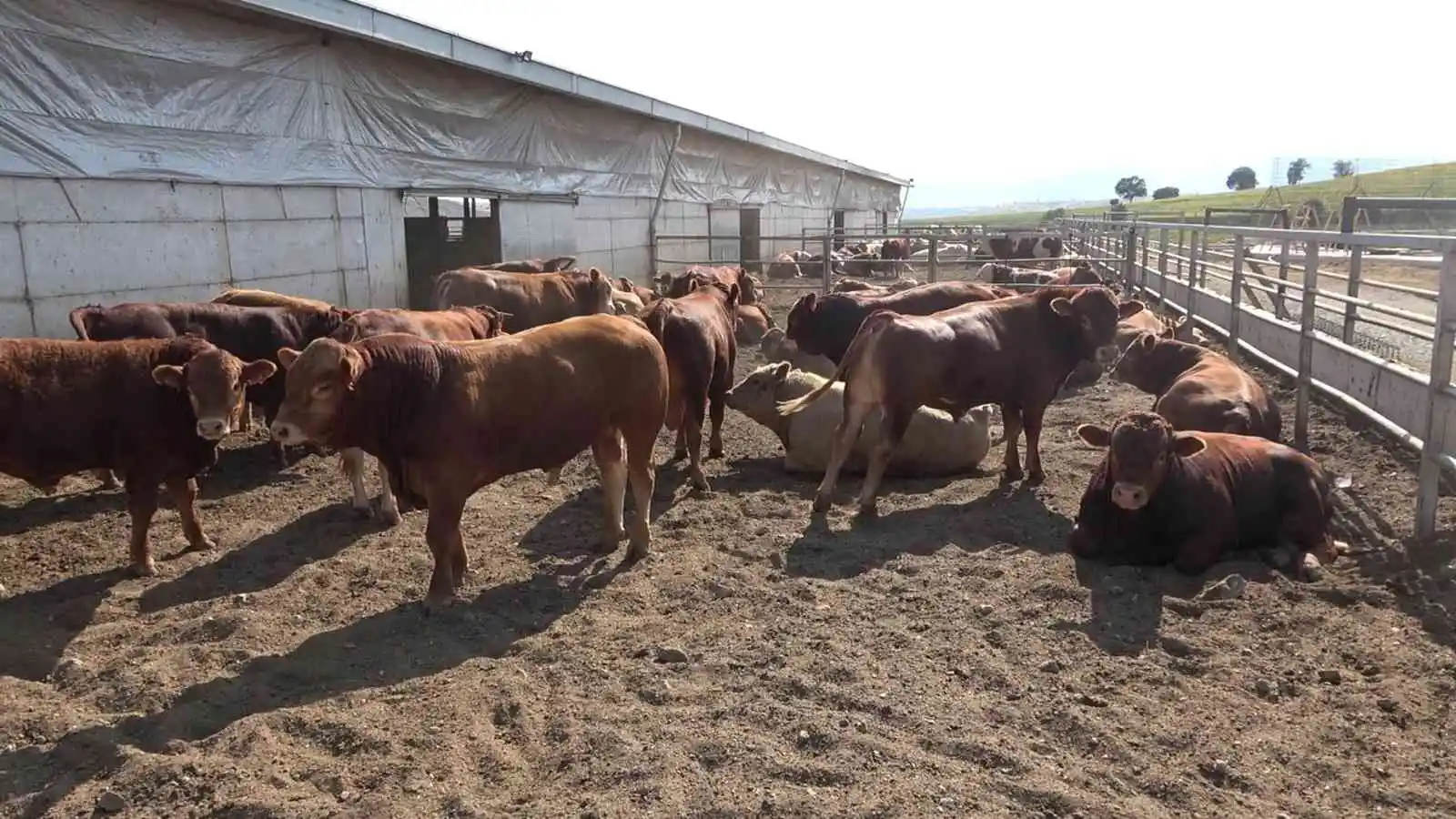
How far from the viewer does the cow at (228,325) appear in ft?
27.2

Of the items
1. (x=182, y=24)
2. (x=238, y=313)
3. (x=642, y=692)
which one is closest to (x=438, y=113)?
(x=182, y=24)

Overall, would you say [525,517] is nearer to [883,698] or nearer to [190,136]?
[883,698]

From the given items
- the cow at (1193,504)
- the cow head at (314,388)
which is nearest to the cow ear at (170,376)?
the cow head at (314,388)

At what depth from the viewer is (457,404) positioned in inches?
198

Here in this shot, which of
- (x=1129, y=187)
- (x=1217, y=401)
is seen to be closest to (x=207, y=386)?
(x=1217, y=401)

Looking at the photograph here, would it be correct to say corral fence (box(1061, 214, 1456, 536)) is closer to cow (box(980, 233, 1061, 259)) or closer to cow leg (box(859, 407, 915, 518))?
cow leg (box(859, 407, 915, 518))

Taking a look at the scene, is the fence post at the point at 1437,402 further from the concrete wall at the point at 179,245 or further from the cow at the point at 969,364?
the concrete wall at the point at 179,245

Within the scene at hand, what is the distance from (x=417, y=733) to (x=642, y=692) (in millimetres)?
884

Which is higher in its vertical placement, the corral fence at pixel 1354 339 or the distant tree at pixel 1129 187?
the distant tree at pixel 1129 187

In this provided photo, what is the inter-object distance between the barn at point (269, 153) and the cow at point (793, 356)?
220 inches

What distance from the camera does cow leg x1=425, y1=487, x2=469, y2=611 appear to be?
509 centimetres

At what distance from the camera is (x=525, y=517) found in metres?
6.84

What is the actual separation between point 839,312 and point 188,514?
21.3 feet

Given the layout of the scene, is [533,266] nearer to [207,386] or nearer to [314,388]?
[207,386]
